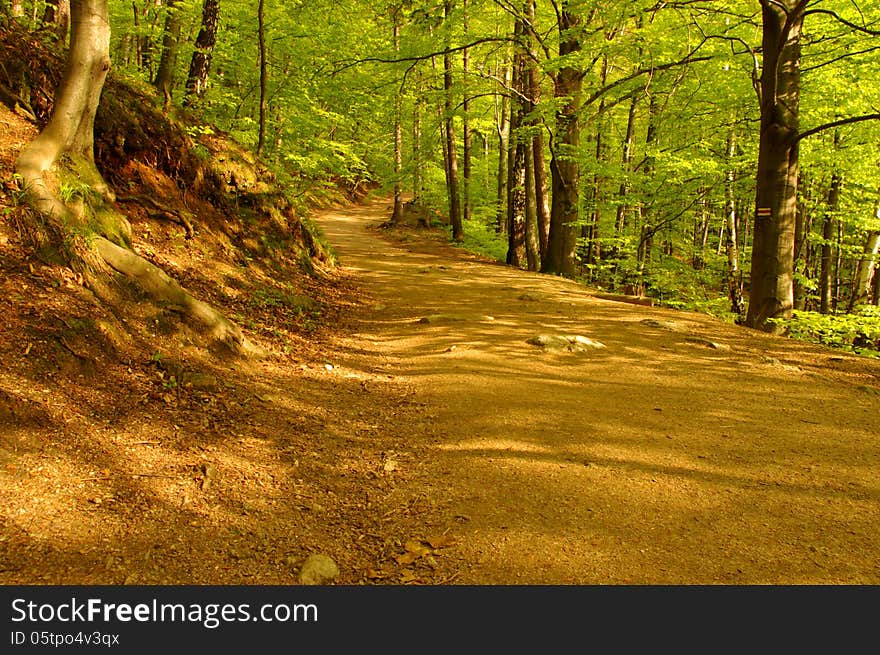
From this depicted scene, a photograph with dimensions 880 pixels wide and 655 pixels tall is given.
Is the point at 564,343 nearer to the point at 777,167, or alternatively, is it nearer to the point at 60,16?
the point at 777,167

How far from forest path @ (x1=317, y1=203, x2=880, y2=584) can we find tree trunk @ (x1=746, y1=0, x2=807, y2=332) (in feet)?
3.17

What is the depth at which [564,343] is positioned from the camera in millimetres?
6973

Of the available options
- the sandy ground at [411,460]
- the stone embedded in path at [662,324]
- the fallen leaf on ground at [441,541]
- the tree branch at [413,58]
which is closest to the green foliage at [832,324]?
the stone embedded in path at [662,324]

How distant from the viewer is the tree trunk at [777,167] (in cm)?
775

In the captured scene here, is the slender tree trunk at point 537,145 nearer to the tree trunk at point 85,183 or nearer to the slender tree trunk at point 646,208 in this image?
the slender tree trunk at point 646,208

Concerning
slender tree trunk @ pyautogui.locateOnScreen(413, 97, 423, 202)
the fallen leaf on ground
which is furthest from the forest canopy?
the fallen leaf on ground

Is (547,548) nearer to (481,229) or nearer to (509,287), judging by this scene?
(509,287)

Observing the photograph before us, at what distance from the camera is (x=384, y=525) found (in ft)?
10.5

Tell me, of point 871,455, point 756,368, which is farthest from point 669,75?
point 871,455

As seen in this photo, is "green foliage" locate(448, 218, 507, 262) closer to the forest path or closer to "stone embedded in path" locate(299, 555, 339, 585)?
the forest path

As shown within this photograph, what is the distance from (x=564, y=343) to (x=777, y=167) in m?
4.40

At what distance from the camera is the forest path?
2.82 meters

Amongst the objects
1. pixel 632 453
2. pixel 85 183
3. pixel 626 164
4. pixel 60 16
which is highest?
pixel 60 16

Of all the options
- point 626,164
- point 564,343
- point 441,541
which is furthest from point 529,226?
point 441,541
